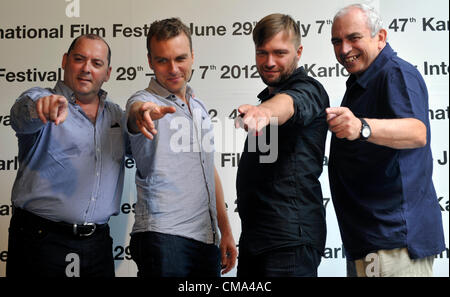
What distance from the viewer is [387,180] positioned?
61.7 inches

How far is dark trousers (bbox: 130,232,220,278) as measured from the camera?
155cm

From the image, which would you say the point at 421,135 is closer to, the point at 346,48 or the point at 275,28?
the point at 346,48

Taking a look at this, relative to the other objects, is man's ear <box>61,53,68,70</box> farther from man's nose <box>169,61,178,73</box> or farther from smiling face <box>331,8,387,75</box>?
smiling face <box>331,8,387,75</box>

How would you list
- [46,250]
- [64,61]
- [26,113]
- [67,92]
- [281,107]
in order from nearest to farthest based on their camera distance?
[281,107]
[26,113]
[46,250]
[67,92]
[64,61]

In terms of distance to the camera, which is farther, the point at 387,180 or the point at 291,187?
the point at 387,180

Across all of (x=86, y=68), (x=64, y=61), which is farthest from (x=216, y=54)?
(x=64, y=61)

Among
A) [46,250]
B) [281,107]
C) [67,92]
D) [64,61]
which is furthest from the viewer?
[64,61]

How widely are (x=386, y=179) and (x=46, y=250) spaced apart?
1308 millimetres

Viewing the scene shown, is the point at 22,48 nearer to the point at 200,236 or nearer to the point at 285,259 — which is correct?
the point at 200,236

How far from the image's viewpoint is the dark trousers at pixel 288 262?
138 cm

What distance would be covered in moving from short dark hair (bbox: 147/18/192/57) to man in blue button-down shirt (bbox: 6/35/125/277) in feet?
0.98

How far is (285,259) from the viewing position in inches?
54.4

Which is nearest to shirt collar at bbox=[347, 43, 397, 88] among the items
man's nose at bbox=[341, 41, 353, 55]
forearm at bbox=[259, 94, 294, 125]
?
man's nose at bbox=[341, 41, 353, 55]

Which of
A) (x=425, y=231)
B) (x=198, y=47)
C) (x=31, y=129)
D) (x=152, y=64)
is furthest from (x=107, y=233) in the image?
(x=425, y=231)
